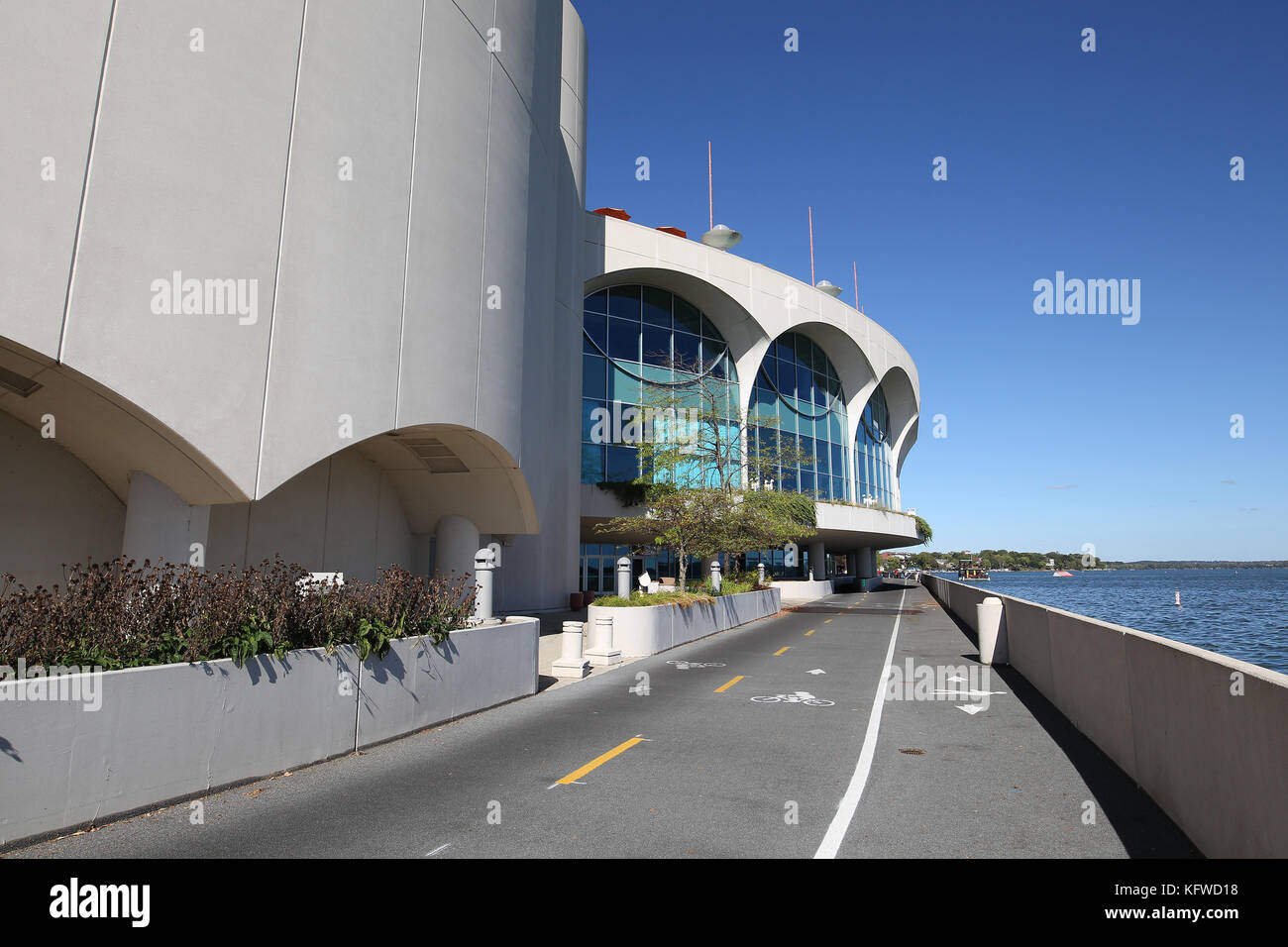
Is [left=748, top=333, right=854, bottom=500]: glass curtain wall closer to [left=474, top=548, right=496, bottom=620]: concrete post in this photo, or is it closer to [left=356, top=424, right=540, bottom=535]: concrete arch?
[left=356, top=424, right=540, bottom=535]: concrete arch

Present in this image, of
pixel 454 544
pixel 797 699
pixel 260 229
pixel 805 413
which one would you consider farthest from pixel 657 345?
pixel 797 699

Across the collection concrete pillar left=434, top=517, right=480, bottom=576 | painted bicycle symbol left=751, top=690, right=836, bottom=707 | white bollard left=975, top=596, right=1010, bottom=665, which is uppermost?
concrete pillar left=434, top=517, right=480, bottom=576

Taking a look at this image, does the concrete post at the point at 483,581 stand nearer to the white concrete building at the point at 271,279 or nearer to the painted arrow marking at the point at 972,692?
the white concrete building at the point at 271,279

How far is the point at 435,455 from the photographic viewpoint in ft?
57.5

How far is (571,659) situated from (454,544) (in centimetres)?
724

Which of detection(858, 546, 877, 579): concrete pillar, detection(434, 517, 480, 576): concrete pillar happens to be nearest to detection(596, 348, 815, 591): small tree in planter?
detection(434, 517, 480, 576): concrete pillar

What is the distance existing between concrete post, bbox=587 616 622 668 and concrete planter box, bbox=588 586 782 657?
14.1 inches

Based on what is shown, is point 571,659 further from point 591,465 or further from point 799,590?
point 799,590

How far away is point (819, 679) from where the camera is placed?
12.8 m

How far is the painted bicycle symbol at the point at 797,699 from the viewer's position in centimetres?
1062

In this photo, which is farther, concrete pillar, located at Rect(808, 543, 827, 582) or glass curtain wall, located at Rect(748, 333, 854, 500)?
concrete pillar, located at Rect(808, 543, 827, 582)

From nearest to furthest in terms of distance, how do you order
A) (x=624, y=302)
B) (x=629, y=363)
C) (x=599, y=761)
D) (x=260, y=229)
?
(x=599, y=761)
(x=260, y=229)
(x=629, y=363)
(x=624, y=302)

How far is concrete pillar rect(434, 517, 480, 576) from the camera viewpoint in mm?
20109
